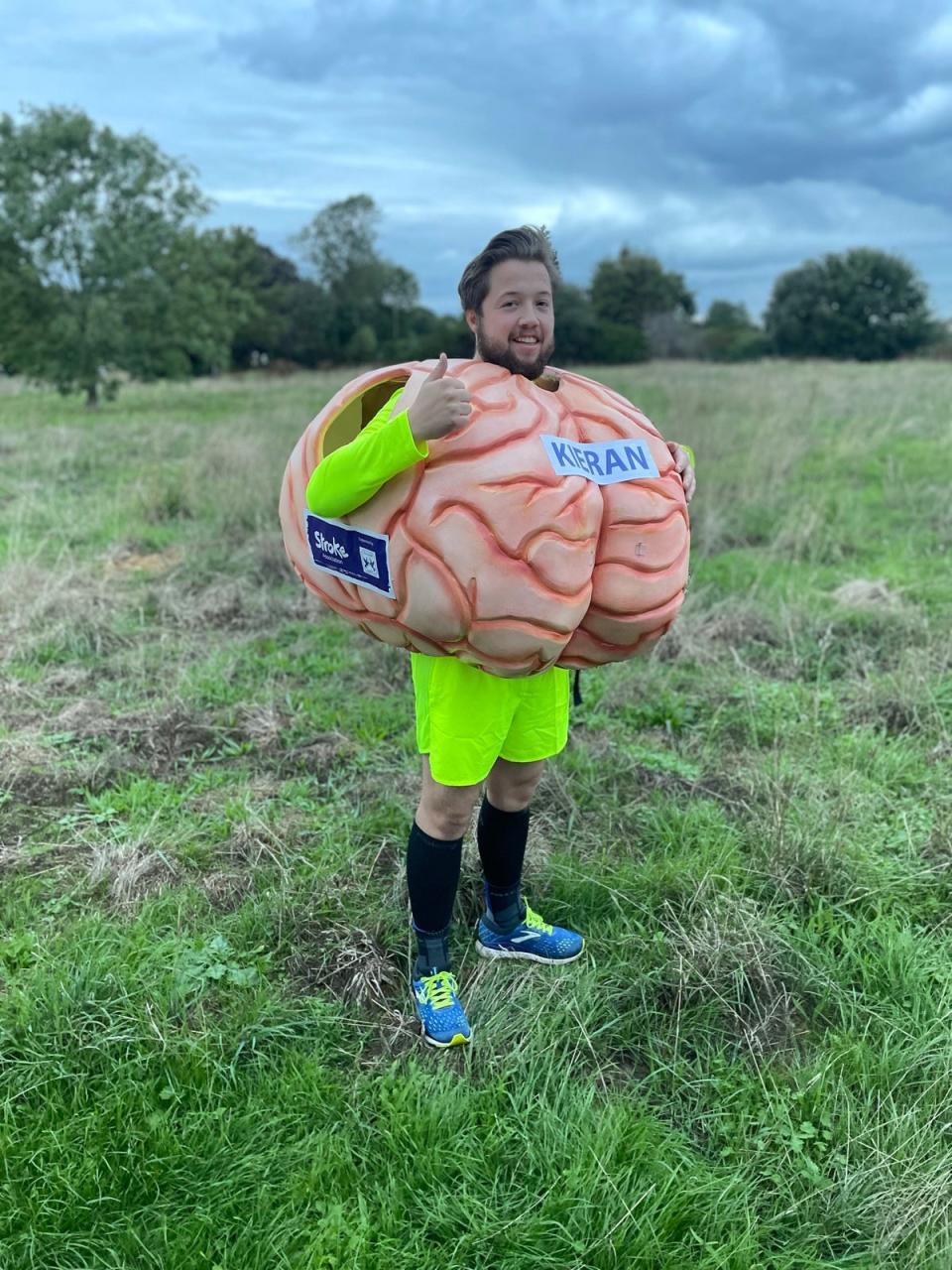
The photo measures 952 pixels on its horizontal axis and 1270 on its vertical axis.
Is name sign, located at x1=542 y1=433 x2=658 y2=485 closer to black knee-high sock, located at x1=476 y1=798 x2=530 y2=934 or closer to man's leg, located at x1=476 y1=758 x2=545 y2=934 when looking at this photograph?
man's leg, located at x1=476 y1=758 x2=545 y2=934

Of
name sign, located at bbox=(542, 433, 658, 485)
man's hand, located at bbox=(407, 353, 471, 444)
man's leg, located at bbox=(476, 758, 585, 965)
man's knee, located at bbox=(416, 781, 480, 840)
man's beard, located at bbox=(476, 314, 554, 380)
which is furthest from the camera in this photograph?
man's leg, located at bbox=(476, 758, 585, 965)

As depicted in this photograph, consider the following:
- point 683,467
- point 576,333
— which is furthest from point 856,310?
point 683,467

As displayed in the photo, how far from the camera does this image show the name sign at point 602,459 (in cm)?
192

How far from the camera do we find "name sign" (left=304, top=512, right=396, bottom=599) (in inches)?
76.3

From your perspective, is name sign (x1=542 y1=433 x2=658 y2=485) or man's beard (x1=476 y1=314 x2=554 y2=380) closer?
name sign (x1=542 y1=433 x2=658 y2=485)

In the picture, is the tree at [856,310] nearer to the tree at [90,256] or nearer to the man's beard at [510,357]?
the tree at [90,256]

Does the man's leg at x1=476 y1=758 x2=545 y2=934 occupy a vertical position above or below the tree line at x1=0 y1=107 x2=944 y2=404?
below

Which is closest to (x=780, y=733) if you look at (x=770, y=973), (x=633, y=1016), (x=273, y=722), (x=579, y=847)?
(x=579, y=847)

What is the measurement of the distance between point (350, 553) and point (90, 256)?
2152cm

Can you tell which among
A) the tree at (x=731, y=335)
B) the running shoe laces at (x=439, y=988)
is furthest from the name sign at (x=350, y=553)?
the tree at (x=731, y=335)

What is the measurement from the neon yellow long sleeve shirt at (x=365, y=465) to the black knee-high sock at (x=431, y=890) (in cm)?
89

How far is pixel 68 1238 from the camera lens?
1.74 m

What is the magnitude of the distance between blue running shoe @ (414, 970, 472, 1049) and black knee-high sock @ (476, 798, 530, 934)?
25cm

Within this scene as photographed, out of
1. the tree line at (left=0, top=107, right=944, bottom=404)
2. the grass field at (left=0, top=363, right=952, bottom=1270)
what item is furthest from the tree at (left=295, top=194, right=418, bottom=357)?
the grass field at (left=0, top=363, right=952, bottom=1270)
